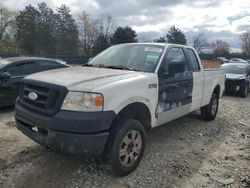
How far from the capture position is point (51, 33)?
57.6m

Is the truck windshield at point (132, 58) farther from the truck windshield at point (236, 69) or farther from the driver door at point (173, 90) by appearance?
the truck windshield at point (236, 69)

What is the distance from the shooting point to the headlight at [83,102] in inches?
132

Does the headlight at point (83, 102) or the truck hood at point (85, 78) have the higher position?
the truck hood at point (85, 78)

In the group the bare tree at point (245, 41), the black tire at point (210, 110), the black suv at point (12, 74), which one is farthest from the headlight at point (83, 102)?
the bare tree at point (245, 41)

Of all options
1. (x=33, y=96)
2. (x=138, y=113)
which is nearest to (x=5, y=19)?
(x=33, y=96)

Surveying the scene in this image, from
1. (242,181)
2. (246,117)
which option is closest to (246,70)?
(246,117)

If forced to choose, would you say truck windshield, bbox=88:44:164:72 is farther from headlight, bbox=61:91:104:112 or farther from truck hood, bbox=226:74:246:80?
truck hood, bbox=226:74:246:80

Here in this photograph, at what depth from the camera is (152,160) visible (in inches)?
175

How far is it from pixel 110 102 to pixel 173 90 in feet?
5.49

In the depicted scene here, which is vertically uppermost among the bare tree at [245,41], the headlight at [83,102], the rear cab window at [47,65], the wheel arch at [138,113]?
the bare tree at [245,41]

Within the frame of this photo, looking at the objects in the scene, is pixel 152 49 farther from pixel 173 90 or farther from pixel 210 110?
pixel 210 110

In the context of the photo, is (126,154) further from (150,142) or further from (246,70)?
(246,70)

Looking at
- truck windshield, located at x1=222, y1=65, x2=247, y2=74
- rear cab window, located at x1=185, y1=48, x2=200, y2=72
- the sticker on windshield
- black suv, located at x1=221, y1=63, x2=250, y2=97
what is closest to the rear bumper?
black suv, located at x1=221, y1=63, x2=250, y2=97

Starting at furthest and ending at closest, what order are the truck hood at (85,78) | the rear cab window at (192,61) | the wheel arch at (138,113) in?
the rear cab window at (192,61), the wheel arch at (138,113), the truck hood at (85,78)
